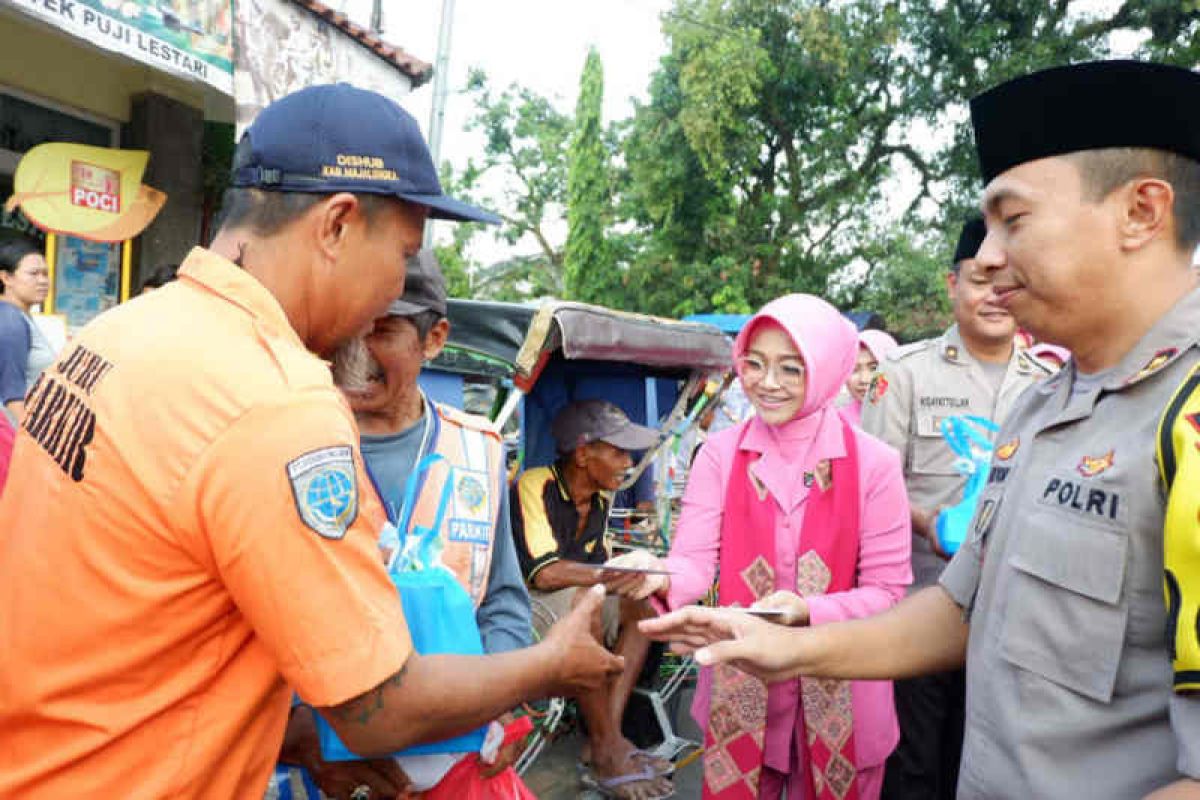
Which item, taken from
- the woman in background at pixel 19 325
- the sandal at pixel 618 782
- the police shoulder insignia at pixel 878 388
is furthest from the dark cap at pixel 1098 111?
the woman in background at pixel 19 325

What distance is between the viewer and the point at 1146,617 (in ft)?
4.56

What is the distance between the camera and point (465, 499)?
2.43 metres

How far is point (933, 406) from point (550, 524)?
2.20 m

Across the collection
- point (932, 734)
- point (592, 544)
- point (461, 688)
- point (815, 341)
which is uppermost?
point (815, 341)

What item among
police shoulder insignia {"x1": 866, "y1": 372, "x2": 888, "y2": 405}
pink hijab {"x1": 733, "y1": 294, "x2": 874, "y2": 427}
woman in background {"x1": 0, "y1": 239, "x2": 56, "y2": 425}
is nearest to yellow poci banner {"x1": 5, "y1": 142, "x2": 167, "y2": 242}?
woman in background {"x1": 0, "y1": 239, "x2": 56, "y2": 425}

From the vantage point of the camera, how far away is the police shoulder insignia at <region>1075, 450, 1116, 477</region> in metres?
1.47

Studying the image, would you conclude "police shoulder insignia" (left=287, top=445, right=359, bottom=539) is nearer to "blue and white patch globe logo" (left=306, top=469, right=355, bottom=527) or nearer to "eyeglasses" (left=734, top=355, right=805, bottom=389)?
"blue and white patch globe logo" (left=306, top=469, right=355, bottom=527)

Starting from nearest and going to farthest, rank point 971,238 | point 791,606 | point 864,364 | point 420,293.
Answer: point 791,606 → point 420,293 → point 971,238 → point 864,364

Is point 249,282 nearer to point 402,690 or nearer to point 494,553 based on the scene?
point 402,690

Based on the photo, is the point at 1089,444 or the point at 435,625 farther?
the point at 435,625

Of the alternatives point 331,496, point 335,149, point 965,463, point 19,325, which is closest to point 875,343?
point 965,463

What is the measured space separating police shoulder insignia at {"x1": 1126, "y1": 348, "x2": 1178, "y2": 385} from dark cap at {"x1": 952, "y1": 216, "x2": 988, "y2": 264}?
2.12 m

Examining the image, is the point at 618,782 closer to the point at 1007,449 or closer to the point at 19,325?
the point at 1007,449

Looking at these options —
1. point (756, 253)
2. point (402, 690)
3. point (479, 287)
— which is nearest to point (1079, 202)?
point (402, 690)
